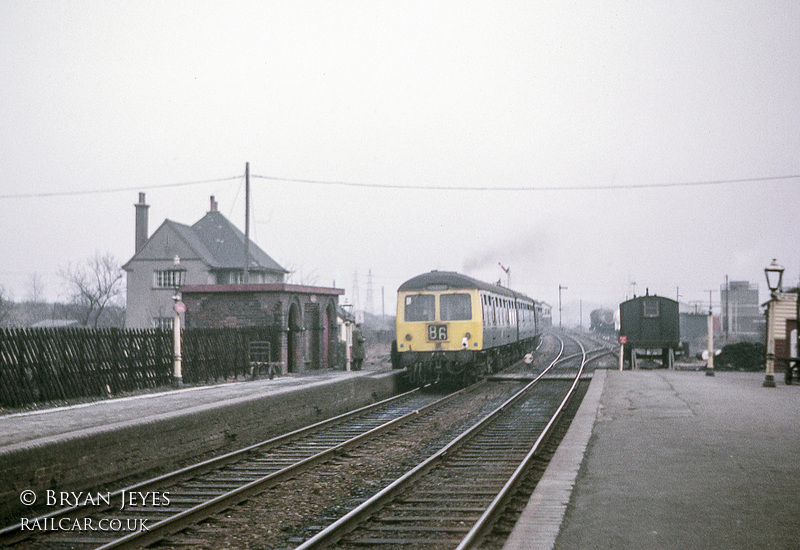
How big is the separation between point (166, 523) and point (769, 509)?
5127mm

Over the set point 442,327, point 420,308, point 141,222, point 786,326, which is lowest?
point 786,326

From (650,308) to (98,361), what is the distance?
22.6 metres

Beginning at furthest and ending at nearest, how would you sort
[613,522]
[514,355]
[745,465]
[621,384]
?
[514,355]
[621,384]
[745,465]
[613,522]

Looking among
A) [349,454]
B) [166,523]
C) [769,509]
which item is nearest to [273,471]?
[349,454]

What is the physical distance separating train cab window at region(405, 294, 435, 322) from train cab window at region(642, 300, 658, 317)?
14.4m

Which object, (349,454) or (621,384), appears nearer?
(349,454)

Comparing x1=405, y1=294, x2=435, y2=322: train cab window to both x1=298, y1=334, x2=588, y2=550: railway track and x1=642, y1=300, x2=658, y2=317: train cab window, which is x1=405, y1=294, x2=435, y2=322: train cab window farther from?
x1=642, y1=300, x2=658, y2=317: train cab window

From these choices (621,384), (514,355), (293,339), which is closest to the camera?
(621,384)

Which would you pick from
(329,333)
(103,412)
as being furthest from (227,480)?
(329,333)

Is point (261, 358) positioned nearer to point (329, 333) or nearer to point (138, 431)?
point (329, 333)

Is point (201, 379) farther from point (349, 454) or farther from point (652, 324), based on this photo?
point (652, 324)

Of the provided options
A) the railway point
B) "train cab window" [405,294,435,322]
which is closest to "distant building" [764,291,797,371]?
the railway point

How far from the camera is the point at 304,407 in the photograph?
1408cm

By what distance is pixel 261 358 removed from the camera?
20.7 m
